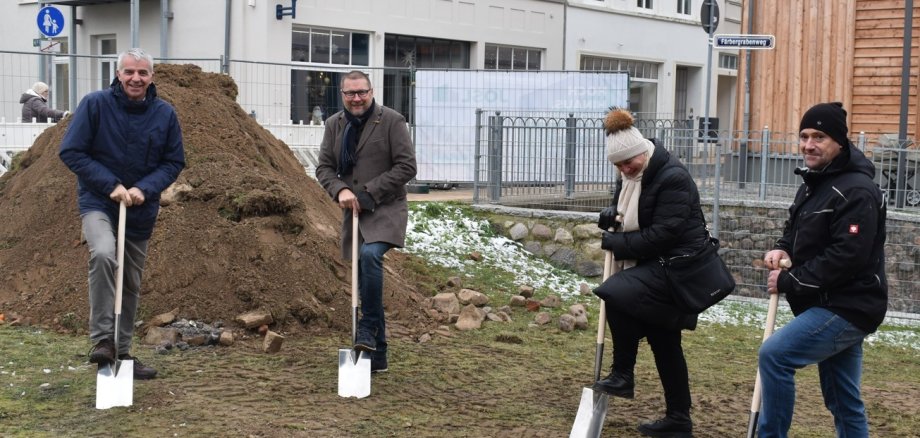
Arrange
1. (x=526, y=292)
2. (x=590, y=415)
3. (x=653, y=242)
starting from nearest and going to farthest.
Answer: (x=653, y=242) → (x=590, y=415) → (x=526, y=292)

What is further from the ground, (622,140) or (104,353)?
(622,140)

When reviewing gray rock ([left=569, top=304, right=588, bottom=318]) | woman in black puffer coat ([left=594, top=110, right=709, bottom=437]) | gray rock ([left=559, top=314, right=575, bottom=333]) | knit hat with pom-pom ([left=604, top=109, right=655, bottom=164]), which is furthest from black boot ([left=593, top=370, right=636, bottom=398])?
gray rock ([left=569, top=304, right=588, bottom=318])

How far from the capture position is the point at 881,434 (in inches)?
265

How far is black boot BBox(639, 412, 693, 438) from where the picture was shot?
20.7ft

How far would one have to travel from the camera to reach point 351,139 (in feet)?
24.3

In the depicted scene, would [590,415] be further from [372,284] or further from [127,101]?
[127,101]

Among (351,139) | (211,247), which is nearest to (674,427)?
(351,139)

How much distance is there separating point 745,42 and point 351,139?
7.03 metres

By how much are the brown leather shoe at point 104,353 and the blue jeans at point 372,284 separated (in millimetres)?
1585

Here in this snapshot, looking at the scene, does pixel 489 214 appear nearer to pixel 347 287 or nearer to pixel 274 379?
pixel 347 287

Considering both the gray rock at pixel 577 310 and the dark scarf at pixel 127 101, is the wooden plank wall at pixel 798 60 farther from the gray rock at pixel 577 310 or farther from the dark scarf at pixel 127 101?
the dark scarf at pixel 127 101

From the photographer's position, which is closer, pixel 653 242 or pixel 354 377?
pixel 653 242

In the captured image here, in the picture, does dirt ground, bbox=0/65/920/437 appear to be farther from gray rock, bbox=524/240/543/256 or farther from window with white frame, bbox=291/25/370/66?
window with white frame, bbox=291/25/370/66

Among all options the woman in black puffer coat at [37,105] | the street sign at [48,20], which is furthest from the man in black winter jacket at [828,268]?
the street sign at [48,20]
